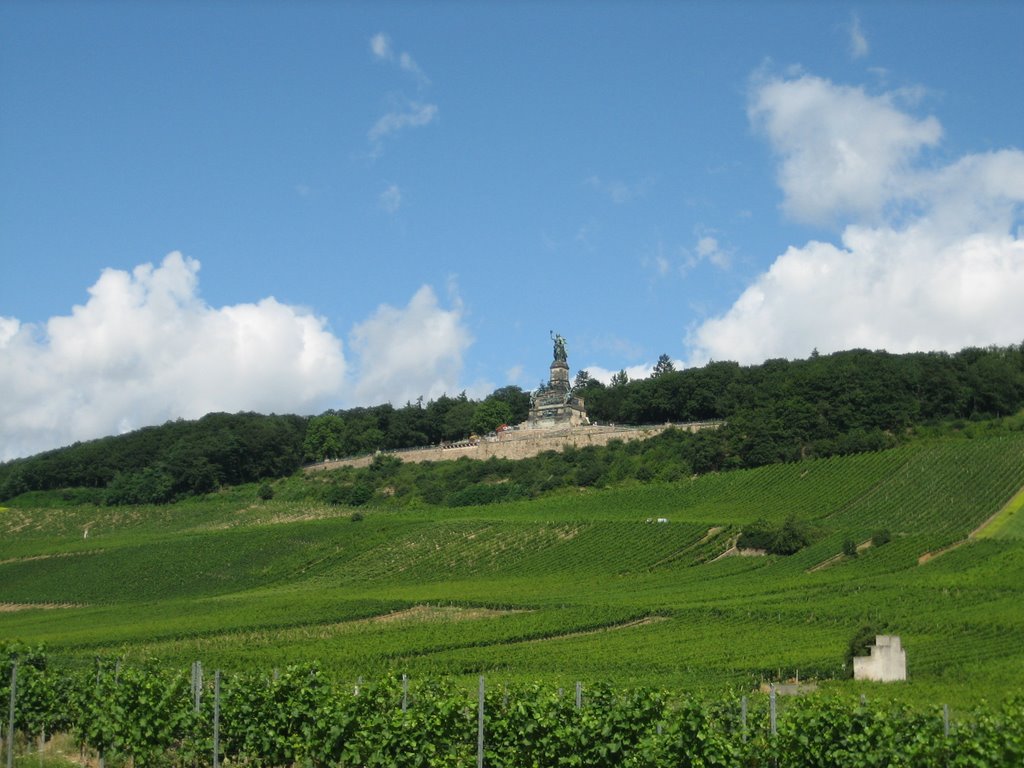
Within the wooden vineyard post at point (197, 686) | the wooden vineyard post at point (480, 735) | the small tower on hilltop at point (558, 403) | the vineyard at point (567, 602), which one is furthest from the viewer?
the small tower on hilltop at point (558, 403)

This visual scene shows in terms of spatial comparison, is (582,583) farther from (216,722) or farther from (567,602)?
(216,722)

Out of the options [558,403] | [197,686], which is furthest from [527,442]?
[197,686]

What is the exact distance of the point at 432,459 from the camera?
4904 inches

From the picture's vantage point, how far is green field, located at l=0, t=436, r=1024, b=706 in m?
38.6

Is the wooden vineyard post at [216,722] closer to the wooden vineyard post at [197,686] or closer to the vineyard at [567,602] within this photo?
the vineyard at [567,602]

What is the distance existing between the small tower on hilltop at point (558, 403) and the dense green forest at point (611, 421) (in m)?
5.77

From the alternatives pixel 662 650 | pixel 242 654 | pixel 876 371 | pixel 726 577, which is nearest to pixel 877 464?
pixel 876 371

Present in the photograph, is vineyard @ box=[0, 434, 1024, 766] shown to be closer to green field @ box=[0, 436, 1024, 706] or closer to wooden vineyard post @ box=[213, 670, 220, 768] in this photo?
green field @ box=[0, 436, 1024, 706]

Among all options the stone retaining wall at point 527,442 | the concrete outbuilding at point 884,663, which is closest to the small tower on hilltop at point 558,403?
the stone retaining wall at point 527,442

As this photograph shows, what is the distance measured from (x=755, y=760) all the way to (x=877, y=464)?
73.2m

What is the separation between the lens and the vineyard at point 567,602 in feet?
63.7

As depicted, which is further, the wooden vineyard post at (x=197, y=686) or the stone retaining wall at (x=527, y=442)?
the stone retaining wall at (x=527, y=442)

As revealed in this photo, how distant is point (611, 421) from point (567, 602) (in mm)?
80125

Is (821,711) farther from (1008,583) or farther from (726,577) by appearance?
→ (726,577)
